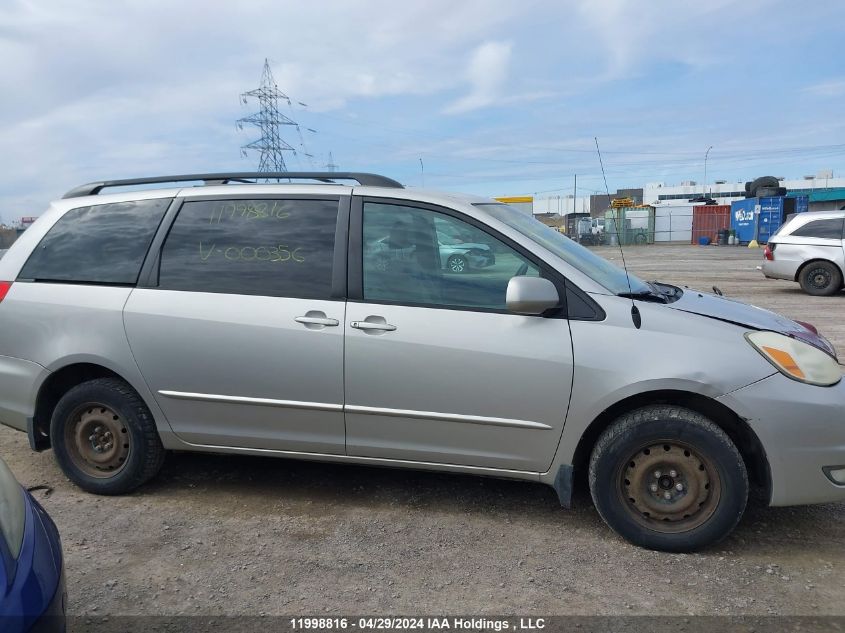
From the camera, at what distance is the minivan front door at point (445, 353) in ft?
10.6

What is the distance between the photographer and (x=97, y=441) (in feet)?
12.8

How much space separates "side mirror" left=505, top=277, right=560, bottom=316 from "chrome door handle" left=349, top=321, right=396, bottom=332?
604 mm

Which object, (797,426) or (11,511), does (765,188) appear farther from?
(11,511)

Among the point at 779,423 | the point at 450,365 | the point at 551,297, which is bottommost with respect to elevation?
Result: the point at 779,423

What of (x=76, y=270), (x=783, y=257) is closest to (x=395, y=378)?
(x=76, y=270)

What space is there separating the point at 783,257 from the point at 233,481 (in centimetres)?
1188

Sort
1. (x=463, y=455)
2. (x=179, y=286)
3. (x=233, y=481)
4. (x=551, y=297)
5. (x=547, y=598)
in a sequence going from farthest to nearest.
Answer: (x=233, y=481)
(x=179, y=286)
(x=463, y=455)
(x=551, y=297)
(x=547, y=598)

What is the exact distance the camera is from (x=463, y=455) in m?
3.39

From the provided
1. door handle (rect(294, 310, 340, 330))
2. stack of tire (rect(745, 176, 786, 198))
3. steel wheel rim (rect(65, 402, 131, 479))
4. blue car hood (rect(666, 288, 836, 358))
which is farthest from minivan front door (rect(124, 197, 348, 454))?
stack of tire (rect(745, 176, 786, 198))

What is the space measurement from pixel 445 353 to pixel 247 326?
1072 millimetres

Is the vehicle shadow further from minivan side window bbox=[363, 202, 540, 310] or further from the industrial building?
the industrial building

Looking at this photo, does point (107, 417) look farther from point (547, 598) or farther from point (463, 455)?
point (547, 598)

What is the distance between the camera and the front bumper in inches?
118

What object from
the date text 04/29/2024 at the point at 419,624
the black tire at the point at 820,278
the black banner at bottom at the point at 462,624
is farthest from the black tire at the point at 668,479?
the black tire at the point at 820,278
